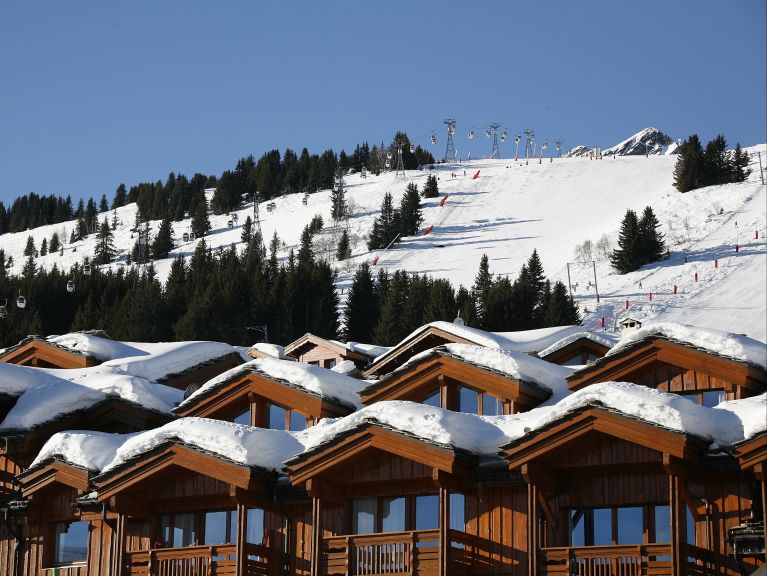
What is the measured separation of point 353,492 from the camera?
2578cm

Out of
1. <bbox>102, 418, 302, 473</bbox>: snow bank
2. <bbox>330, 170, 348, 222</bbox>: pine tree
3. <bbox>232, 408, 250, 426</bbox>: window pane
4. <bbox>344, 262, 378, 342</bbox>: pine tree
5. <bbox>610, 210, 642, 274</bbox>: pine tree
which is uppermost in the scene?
<bbox>330, 170, 348, 222</bbox>: pine tree

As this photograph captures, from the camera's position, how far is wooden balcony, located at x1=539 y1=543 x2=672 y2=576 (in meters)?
21.6

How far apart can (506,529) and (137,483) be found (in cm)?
705

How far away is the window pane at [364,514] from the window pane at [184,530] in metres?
3.48

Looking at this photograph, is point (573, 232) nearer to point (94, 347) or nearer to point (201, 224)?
point (201, 224)

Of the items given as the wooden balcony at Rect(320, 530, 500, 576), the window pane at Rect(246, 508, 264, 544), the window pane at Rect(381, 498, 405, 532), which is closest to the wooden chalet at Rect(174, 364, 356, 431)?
the window pane at Rect(246, 508, 264, 544)

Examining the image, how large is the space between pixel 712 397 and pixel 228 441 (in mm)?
8882

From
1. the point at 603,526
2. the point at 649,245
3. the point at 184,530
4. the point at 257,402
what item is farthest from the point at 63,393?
the point at 649,245

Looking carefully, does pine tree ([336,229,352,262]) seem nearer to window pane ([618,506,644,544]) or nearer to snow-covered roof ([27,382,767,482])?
snow-covered roof ([27,382,767,482])

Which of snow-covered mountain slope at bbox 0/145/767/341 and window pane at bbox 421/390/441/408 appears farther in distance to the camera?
snow-covered mountain slope at bbox 0/145/767/341

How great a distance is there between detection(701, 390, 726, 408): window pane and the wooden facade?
7407 millimetres

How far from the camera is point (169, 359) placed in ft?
116

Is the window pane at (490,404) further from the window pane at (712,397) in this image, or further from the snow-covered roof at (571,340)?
the window pane at (712,397)

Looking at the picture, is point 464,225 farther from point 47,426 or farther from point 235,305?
point 47,426
